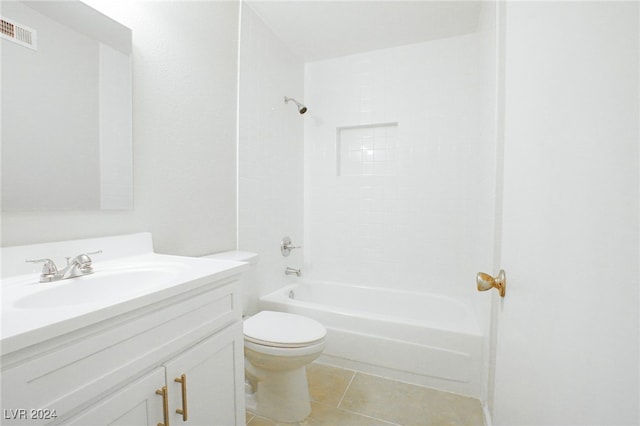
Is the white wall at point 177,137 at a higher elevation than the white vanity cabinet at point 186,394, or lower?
higher

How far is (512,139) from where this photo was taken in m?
0.69

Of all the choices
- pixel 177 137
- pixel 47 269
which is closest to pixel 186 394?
pixel 47 269

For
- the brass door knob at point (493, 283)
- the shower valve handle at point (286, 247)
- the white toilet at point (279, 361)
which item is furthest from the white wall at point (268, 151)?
the brass door knob at point (493, 283)

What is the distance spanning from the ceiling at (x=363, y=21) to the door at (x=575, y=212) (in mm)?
1656

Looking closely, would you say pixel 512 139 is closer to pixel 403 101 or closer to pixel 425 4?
pixel 425 4

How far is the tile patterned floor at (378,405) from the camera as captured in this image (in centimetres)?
151

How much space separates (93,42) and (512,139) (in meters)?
1.51

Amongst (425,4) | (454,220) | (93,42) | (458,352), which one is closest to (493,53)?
(425,4)

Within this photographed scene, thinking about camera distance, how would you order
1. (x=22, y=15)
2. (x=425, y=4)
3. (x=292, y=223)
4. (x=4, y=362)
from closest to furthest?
(x=4, y=362) < (x=22, y=15) < (x=425, y=4) < (x=292, y=223)

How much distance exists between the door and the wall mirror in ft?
4.66

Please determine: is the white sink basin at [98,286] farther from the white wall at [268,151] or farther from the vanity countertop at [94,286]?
the white wall at [268,151]

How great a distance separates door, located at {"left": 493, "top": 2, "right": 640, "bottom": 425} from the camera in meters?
0.34

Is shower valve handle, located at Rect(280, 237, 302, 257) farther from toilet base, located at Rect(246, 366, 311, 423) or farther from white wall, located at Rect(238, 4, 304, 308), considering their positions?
toilet base, located at Rect(246, 366, 311, 423)

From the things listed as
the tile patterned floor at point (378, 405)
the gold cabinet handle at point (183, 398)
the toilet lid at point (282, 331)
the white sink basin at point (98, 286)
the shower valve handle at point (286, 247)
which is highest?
the white sink basin at point (98, 286)
